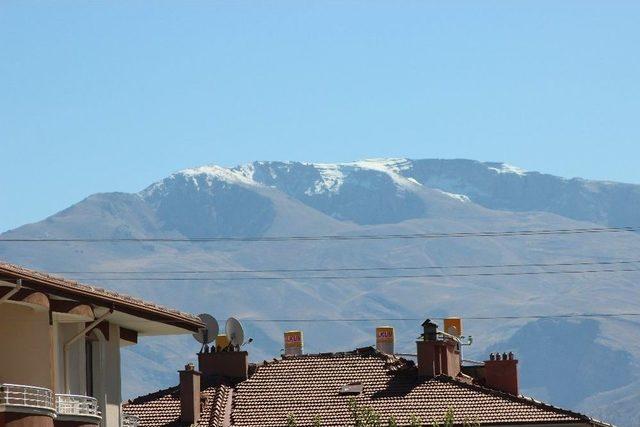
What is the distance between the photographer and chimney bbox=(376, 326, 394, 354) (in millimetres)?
75938

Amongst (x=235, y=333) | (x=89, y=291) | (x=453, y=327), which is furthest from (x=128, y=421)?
(x=453, y=327)

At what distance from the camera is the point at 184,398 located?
199 feet

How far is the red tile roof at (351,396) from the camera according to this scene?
59.2 m

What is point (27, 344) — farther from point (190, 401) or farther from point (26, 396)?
point (190, 401)

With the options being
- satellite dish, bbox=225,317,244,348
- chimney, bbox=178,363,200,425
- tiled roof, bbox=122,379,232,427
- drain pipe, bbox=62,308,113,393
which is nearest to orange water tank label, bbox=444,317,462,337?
satellite dish, bbox=225,317,244,348

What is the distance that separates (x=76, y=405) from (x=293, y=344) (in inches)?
1637

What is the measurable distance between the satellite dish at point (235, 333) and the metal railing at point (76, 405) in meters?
30.8

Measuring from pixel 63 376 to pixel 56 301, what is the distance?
99.7 inches

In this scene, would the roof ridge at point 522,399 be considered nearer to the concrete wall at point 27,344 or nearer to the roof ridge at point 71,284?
the roof ridge at point 71,284

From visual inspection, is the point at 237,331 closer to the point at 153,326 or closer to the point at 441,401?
the point at 441,401

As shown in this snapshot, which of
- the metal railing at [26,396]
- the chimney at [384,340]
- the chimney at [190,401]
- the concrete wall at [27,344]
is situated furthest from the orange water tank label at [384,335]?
the metal railing at [26,396]

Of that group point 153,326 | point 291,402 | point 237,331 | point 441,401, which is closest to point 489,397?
point 441,401

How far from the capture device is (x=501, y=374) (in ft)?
227

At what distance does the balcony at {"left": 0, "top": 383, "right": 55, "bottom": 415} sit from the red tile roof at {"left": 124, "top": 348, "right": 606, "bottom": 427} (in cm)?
2420
